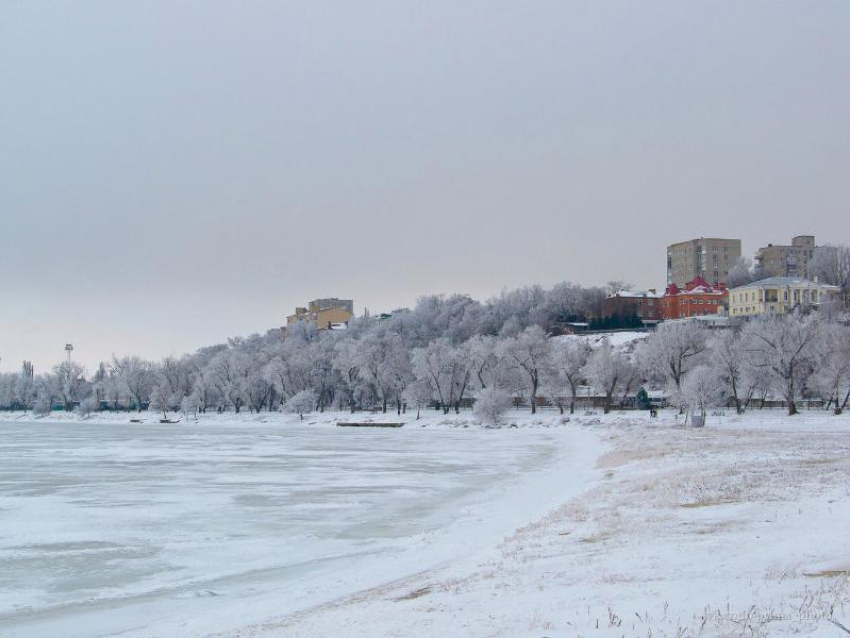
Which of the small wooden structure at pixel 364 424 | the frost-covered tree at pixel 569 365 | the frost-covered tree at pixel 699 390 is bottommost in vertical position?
the small wooden structure at pixel 364 424

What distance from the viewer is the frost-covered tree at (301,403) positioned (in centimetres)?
12469

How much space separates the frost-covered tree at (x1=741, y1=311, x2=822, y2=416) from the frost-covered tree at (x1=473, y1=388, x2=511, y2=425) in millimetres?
27368

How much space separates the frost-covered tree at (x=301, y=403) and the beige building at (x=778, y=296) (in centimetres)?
7764

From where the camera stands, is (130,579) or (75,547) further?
(75,547)

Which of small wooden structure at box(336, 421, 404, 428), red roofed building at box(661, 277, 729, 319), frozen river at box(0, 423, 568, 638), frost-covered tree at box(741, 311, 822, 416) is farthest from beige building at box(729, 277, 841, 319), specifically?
frozen river at box(0, 423, 568, 638)

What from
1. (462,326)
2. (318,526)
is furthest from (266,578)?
(462,326)

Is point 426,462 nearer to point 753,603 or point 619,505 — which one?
point 619,505

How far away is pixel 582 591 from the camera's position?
12578 millimetres

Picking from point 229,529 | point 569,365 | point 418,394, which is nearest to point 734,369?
point 569,365

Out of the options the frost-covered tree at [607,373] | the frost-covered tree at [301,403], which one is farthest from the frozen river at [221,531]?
the frost-covered tree at [301,403]

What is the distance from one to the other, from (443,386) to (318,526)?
94184 mm

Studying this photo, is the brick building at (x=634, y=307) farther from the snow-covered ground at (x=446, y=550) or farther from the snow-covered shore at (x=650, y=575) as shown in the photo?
the snow-covered shore at (x=650, y=575)

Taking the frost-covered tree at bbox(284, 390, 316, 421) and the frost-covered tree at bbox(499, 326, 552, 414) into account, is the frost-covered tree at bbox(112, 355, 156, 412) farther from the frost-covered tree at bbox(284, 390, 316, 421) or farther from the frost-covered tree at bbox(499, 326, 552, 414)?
the frost-covered tree at bbox(499, 326, 552, 414)

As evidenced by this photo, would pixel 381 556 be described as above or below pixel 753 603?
below
